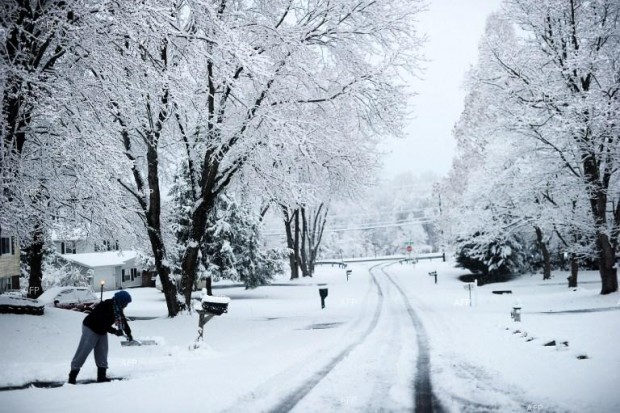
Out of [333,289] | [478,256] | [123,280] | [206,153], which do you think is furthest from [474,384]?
[123,280]

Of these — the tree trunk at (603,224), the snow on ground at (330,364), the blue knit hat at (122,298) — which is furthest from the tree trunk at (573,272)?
the blue knit hat at (122,298)

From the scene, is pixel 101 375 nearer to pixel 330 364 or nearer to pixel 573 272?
pixel 330 364

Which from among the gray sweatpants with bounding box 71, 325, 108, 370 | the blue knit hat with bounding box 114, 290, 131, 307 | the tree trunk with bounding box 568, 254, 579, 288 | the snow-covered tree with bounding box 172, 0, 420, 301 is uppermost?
the snow-covered tree with bounding box 172, 0, 420, 301

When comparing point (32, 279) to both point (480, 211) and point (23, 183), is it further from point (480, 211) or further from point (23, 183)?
point (480, 211)

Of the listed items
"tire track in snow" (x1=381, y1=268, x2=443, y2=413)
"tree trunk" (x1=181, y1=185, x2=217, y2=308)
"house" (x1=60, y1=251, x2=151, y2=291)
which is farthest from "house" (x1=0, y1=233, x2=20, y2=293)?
"tire track in snow" (x1=381, y1=268, x2=443, y2=413)

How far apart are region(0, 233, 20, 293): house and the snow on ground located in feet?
77.5

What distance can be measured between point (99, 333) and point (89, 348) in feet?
0.84

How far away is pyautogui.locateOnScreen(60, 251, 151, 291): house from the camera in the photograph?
4762 centimetres

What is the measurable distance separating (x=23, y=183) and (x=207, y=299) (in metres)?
4.24

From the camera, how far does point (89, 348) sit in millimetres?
7254

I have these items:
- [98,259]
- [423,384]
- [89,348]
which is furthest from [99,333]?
[98,259]

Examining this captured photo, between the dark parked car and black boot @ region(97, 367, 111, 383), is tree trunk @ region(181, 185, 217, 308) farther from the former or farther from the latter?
the dark parked car

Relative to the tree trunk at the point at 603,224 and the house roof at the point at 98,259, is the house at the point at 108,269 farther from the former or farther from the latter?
the tree trunk at the point at 603,224

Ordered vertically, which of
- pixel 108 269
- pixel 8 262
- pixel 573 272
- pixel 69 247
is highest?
pixel 69 247
